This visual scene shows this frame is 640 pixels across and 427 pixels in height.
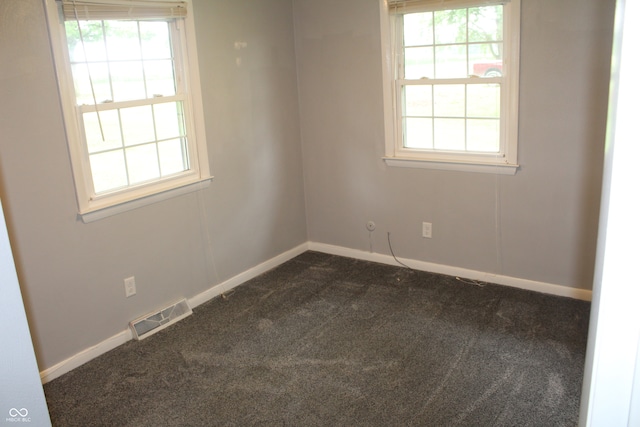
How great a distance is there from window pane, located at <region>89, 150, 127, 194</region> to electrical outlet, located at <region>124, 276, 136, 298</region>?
582mm

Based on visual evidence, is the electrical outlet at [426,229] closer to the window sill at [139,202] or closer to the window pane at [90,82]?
the window sill at [139,202]

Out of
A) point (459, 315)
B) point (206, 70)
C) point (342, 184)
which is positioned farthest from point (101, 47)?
point (459, 315)

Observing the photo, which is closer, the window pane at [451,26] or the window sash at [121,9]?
the window sash at [121,9]

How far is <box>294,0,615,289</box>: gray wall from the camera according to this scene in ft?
11.4

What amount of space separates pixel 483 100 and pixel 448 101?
0.84 ft

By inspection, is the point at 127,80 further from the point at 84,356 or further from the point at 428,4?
the point at 428,4

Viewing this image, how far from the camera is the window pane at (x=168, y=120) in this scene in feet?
12.1

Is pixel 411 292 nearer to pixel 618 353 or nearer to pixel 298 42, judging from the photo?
pixel 298 42

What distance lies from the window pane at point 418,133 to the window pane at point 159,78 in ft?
5.69


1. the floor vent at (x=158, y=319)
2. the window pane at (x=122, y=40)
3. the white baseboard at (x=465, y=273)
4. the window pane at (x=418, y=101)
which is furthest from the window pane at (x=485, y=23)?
the floor vent at (x=158, y=319)

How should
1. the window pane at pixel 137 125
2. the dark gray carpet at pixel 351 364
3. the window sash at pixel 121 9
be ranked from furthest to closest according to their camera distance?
the window pane at pixel 137 125 → the window sash at pixel 121 9 → the dark gray carpet at pixel 351 364

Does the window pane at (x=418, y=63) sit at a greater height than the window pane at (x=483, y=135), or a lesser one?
greater

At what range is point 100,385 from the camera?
3102 mm

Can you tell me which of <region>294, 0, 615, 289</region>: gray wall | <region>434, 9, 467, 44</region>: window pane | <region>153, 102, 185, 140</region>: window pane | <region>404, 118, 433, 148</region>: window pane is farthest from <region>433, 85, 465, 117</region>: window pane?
<region>153, 102, 185, 140</region>: window pane
